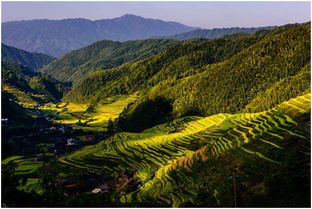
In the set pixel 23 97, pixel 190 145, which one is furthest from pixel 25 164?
pixel 23 97

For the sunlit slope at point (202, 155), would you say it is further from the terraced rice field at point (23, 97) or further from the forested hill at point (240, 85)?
the terraced rice field at point (23, 97)

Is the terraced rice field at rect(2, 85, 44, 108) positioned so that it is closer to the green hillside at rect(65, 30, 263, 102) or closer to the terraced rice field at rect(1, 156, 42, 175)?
the green hillside at rect(65, 30, 263, 102)

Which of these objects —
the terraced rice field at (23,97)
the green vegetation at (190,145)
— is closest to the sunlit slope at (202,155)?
the green vegetation at (190,145)

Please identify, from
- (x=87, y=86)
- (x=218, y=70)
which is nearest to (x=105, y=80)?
(x=87, y=86)

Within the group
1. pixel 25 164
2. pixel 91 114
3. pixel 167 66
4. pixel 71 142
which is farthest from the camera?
pixel 167 66

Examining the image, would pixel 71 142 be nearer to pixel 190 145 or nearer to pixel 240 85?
pixel 190 145

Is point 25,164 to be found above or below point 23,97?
above

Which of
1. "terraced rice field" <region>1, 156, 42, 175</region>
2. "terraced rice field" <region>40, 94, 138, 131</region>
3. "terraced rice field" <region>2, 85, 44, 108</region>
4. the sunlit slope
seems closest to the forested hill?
"terraced rice field" <region>40, 94, 138, 131</region>
